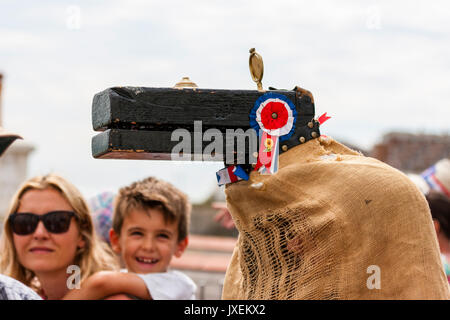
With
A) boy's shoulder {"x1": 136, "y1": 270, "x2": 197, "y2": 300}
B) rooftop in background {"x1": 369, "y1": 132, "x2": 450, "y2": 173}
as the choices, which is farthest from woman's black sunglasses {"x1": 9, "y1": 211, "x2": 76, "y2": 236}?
rooftop in background {"x1": 369, "y1": 132, "x2": 450, "y2": 173}

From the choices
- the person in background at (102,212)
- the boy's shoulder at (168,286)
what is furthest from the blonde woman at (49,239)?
the person in background at (102,212)

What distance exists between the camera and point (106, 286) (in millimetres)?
2861

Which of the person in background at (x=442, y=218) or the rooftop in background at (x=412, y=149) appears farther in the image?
the rooftop in background at (x=412, y=149)

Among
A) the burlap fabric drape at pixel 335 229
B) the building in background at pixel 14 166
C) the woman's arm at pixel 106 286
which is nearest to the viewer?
the burlap fabric drape at pixel 335 229

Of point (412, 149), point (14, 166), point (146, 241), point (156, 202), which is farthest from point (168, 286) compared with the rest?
point (412, 149)

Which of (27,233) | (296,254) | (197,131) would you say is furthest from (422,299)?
(27,233)

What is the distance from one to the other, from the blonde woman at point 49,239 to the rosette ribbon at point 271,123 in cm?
176

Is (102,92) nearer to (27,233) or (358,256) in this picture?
(358,256)

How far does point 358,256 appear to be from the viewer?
137cm

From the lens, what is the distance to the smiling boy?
313cm

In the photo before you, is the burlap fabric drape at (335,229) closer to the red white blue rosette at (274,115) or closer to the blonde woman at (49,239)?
the red white blue rosette at (274,115)

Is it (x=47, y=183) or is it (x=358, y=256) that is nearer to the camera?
(x=358, y=256)

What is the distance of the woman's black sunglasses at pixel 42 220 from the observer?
9.73 feet
